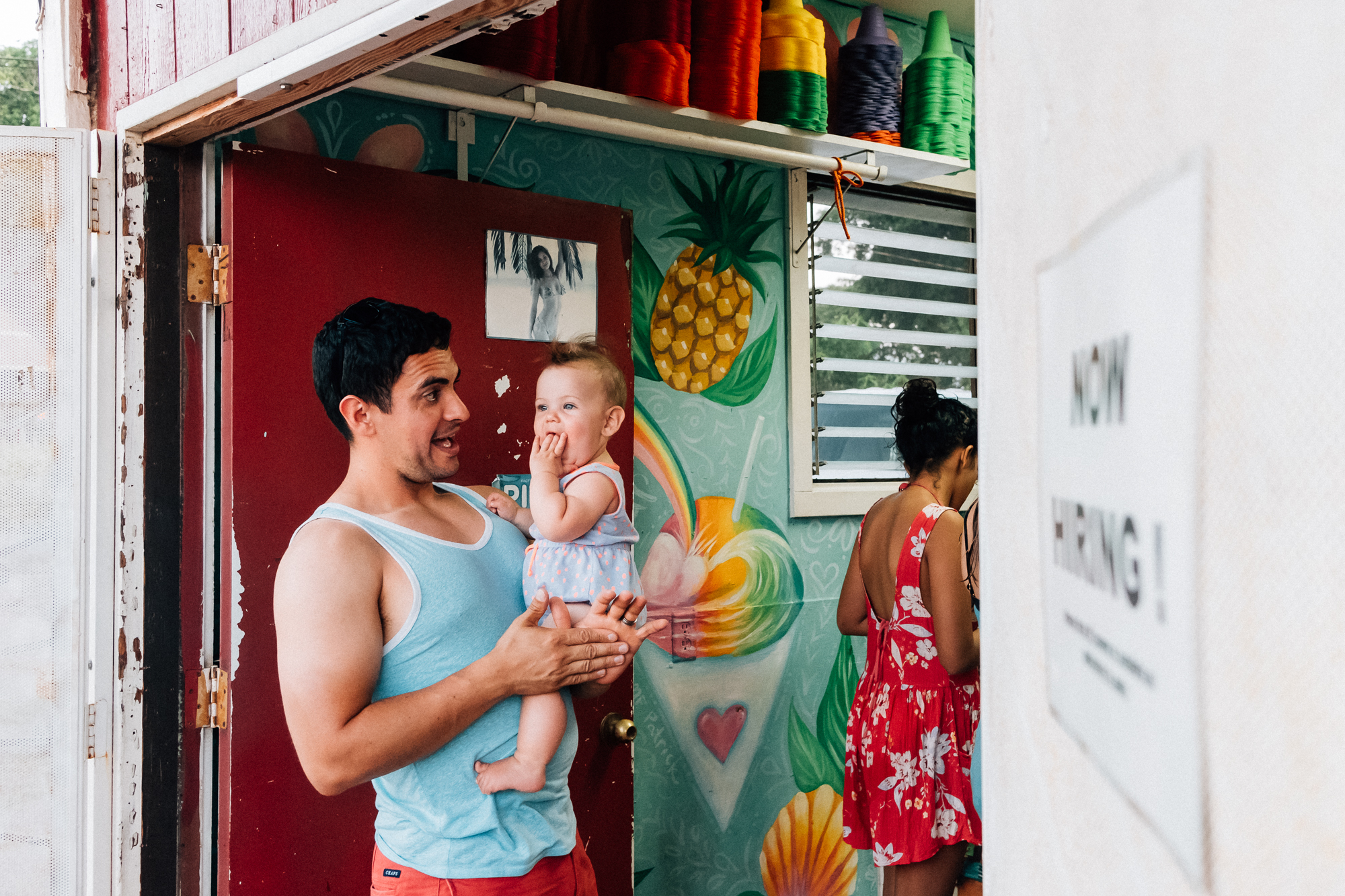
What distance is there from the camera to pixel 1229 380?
33cm

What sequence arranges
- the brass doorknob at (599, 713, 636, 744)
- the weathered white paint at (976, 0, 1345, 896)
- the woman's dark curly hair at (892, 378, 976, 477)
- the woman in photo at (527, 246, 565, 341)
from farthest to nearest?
the woman's dark curly hair at (892, 378, 976, 477) < the brass doorknob at (599, 713, 636, 744) < the woman in photo at (527, 246, 565, 341) < the weathered white paint at (976, 0, 1345, 896)

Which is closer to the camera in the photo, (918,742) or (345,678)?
(345,678)

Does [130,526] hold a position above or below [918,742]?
above

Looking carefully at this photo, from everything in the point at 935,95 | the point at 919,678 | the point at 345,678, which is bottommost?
the point at 919,678

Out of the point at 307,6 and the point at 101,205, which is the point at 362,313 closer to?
the point at 101,205

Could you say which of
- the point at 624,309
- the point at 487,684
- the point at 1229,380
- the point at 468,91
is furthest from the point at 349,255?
the point at 1229,380

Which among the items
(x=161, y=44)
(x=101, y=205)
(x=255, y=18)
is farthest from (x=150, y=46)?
(x=255, y=18)

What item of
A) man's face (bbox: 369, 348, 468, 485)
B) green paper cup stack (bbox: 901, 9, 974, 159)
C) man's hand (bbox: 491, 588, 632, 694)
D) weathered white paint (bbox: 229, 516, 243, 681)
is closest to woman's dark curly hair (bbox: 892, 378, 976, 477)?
green paper cup stack (bbox: 901, 9, 974, 159)

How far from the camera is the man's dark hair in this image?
2.00m

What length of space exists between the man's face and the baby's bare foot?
0.58 metres

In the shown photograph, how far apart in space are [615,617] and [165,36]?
1.38 metres

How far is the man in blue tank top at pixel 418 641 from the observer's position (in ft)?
5.97

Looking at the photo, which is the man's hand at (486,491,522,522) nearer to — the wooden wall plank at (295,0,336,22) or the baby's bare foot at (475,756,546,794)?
the baby's bare foot at (475,756,546,794)

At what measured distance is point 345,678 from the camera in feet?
5.90
